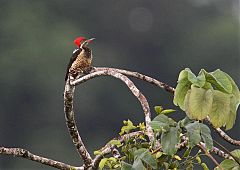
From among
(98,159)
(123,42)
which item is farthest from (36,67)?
(98,159)

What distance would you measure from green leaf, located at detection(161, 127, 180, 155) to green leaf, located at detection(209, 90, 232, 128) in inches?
4.8

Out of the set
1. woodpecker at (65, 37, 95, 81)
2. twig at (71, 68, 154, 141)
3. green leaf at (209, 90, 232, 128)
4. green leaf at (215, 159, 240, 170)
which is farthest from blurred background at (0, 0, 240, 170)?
green leaf at (209, 90, 232, 128)

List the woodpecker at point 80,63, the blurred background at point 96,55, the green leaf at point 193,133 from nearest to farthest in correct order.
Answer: the green leaf at point 193,133 < the woodpecker at point 80,63 < the blurred background at point 96,55

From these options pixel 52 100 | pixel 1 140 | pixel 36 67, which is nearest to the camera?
pixel 1 140

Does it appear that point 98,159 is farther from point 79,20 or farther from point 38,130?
point 79,20

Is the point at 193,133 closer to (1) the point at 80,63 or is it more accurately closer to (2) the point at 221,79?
(2) the point at 221,79

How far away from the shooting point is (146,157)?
9.71 ft

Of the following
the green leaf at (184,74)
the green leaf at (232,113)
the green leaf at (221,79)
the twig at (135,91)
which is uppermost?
the twig at (135,91)

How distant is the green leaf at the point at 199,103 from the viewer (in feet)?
9.45

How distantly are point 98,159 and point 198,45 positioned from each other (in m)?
28.5

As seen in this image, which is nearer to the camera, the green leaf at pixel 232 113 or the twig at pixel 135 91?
the green leaf at pixel 232 113

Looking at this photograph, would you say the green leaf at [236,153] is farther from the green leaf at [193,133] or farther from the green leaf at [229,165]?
the green leaf at [193,133]

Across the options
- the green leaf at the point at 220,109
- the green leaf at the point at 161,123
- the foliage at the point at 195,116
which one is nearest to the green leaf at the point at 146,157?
the foliage at the point at 195,116

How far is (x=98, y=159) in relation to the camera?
3.63 meters
